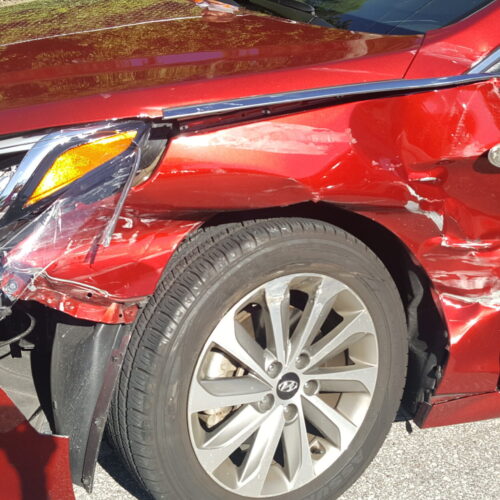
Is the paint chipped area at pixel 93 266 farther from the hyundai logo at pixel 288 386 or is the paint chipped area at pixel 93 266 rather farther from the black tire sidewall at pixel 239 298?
the hyundai logo at pixel 288 386

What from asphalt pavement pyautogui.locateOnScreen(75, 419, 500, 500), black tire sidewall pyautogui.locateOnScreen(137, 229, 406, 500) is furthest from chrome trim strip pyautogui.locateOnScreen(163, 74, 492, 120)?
asphalt pavement pyautogui.locateOnScreen(75, 419, 500, 500)

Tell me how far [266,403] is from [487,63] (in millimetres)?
1138

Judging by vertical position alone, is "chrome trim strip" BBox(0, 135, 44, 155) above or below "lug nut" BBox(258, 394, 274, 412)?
above

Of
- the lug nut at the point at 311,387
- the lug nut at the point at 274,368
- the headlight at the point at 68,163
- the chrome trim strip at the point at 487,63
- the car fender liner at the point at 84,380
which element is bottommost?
the lug nut at the point at 311,387

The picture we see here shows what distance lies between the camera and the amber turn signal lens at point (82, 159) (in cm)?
190

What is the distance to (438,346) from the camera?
2.55 metres

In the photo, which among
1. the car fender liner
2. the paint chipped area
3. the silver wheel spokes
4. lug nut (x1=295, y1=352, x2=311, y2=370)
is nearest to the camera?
the paint chipped area

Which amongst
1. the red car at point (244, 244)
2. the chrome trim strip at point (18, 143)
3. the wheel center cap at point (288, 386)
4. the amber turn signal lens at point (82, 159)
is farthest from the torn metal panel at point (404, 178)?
the wheel center cap at point (288, 386)

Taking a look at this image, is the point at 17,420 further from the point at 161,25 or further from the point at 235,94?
the point at 161,25

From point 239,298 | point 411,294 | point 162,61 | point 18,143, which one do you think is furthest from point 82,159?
point 411,294

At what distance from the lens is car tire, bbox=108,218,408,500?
2.11m

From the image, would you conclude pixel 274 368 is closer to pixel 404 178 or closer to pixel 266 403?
pixel 266 403

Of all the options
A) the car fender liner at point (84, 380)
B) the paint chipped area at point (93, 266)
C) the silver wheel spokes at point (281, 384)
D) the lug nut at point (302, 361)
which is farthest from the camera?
the lug nut at point (302, 361)

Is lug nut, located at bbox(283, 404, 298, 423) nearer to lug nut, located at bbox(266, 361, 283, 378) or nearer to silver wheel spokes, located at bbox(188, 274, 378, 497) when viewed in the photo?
silver wheel spokes, located at bbox(188, 274, 378, 497)
